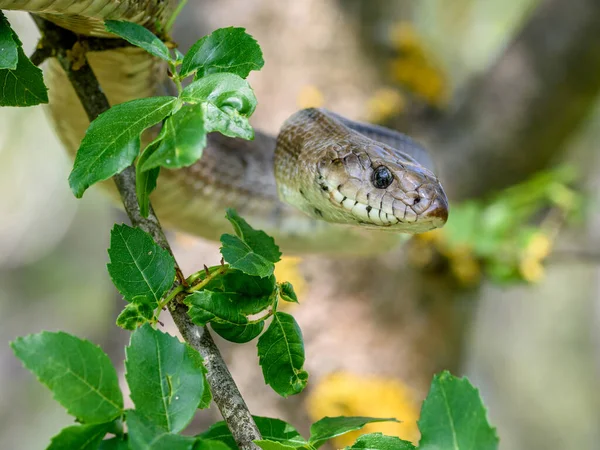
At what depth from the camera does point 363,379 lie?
2.35m

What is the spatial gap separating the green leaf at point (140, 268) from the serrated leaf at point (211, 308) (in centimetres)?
3

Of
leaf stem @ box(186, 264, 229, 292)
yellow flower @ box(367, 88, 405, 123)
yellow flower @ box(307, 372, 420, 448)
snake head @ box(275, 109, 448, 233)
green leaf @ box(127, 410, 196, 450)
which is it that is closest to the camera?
green leaf @ box(127, 410, 196, 450)

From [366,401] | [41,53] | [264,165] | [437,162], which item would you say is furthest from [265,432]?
[437,162]

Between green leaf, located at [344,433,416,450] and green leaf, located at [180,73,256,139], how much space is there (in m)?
0.34

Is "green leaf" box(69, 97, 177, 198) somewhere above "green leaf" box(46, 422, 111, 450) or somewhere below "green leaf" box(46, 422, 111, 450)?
above

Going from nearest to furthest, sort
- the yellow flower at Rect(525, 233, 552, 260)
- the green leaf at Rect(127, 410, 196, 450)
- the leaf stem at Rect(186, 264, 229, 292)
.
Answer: the green leaf at Rect(127, 410, 196, 450) < the leaf stem at Rect(186, 264, 229, 292) < the yellow flower at Rect(525, 233, 552, 260)

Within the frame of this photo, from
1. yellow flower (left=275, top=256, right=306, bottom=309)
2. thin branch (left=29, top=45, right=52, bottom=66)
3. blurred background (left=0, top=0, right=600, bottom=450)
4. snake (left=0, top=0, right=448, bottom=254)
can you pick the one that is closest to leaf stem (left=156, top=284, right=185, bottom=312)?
snake (left=0, top=0, right=448, bottom=254)

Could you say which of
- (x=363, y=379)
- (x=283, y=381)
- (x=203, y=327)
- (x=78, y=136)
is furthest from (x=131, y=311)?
(x=363, y=379)

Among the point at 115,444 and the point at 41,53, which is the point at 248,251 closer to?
the point at 115,444

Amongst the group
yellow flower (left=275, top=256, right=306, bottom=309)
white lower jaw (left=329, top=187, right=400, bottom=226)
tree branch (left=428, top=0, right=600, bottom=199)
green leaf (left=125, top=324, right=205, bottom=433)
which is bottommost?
green leaf (left=125, top=324, right=205, bottom=433)

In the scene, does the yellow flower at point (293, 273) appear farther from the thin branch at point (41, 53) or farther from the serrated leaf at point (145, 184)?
the serrated leaf at point (145, 184)

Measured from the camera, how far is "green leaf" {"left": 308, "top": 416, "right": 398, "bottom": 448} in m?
0.72

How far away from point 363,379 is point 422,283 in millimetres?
474

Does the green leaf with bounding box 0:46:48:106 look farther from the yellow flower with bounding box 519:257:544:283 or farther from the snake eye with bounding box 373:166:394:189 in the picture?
the yellow flower with bounding box 519:257:544:283
